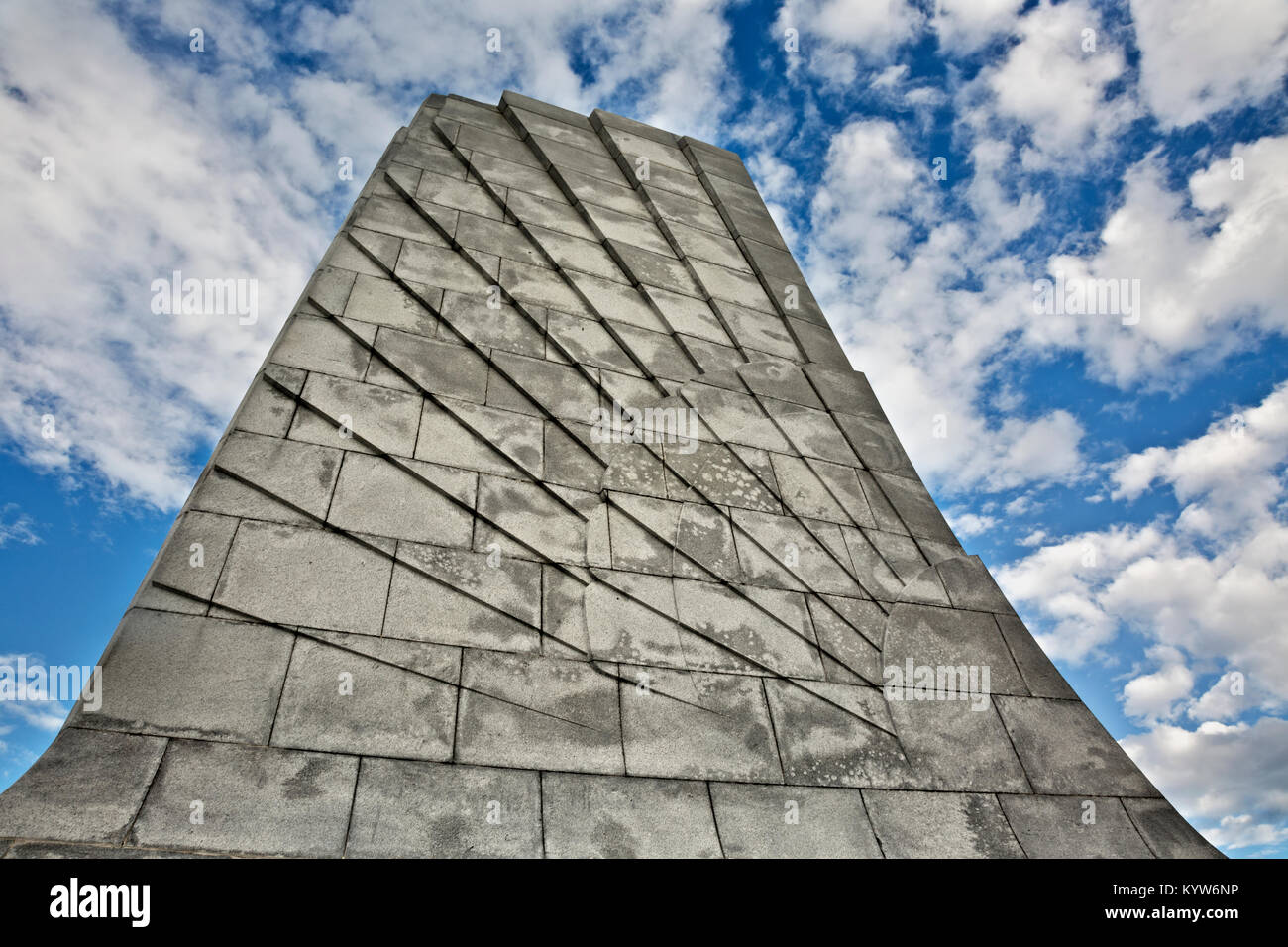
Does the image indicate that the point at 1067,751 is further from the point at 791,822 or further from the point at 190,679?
the point at 190,679

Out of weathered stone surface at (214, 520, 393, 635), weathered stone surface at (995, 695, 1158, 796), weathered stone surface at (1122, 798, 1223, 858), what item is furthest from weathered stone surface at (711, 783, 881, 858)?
weathered stone surface at (214, 520, 393, 635)

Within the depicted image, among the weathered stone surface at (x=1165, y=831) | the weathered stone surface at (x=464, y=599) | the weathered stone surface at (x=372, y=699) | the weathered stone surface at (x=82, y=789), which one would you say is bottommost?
the weathered stone surface at (x=1165, y=831)

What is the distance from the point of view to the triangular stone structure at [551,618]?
5184 millimetres

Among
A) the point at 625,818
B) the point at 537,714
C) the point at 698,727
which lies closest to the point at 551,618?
the point at 537,714

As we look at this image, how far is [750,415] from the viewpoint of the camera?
30.0ft

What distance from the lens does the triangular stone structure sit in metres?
5.18

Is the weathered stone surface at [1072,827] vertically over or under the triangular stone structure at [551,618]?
under

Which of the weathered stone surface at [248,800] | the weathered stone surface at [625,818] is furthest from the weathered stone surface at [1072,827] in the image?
the weathered stone surface at [248,800]

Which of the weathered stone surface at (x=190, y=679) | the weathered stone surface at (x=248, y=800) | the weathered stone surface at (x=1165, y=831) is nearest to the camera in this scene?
the weathered stone surface at (x=248, y=800)

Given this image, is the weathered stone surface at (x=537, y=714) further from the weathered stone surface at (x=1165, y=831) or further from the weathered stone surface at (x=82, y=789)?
the weathered stone surface at (x=1165, y=831)

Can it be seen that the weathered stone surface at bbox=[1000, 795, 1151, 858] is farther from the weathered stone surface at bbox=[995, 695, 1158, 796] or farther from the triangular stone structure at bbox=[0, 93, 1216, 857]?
the weathered stone surface at bbox=[995, 695, 1158, 796]

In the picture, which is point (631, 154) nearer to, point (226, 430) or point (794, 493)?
point (794, 493)

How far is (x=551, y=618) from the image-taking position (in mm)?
6535
